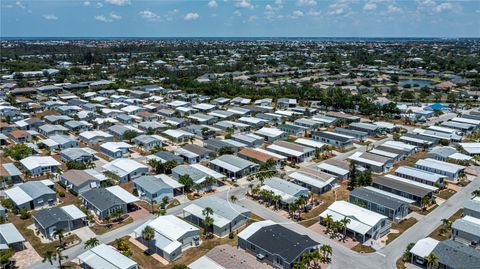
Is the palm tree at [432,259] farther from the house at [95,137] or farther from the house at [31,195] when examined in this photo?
the house at [95,137]

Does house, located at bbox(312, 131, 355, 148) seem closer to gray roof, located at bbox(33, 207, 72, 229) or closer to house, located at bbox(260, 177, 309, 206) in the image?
house, located at bbox(260, 177, 309, 206)

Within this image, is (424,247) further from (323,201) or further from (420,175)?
(420,175)

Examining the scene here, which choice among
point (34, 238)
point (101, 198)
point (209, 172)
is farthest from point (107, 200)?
point (209, 172)

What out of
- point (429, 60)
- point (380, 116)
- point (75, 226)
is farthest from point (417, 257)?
point (429, 60)

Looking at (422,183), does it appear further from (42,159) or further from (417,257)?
(42,159)

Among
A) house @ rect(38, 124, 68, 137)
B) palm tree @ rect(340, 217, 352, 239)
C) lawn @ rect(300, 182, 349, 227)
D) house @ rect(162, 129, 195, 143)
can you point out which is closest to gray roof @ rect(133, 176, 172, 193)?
lawn @ rect(300, 182, 349, 227)

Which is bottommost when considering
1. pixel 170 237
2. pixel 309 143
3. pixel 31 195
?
pixel 170 237
